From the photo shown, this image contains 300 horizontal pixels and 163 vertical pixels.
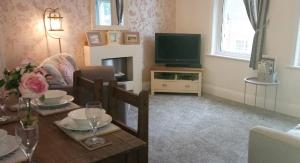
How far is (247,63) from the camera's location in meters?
4.50

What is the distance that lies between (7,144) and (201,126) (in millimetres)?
2691

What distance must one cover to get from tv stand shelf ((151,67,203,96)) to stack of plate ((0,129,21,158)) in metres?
3.83

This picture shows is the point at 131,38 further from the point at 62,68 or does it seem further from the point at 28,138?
the point at 28,138

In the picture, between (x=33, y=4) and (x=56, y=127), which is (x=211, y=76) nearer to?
(x=33, y=4)

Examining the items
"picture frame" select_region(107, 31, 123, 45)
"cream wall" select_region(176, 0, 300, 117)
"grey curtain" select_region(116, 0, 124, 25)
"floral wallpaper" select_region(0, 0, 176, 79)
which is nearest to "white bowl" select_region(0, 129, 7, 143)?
"floral wallpaper" select_region(0, 0, 176, 79)

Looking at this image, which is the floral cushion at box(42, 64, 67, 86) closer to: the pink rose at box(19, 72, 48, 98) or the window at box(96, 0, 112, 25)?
the window at box(96, 0, 112, 25)

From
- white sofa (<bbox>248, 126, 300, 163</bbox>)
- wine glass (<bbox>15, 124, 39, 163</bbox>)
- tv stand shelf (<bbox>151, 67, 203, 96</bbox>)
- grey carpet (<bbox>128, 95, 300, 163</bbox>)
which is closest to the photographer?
wine glass (<bbox>15, 124, 39, 163</bbox>)

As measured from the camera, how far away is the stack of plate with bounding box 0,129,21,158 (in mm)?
1219

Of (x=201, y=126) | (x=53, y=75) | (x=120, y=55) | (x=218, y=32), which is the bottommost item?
(x=201, y=126)

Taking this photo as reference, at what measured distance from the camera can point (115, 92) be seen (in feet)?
5.93

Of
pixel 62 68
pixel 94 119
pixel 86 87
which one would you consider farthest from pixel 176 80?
pixel 94 119

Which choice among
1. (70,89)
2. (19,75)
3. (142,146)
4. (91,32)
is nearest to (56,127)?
(19,75)

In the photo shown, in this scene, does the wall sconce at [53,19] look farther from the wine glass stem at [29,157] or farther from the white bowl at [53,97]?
the wine glass stem at [29,157]

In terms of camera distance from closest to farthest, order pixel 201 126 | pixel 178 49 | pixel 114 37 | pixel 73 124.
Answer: pixel 73 124 → pixel 201 126 → pixel 114 37 → pixel 178 49
